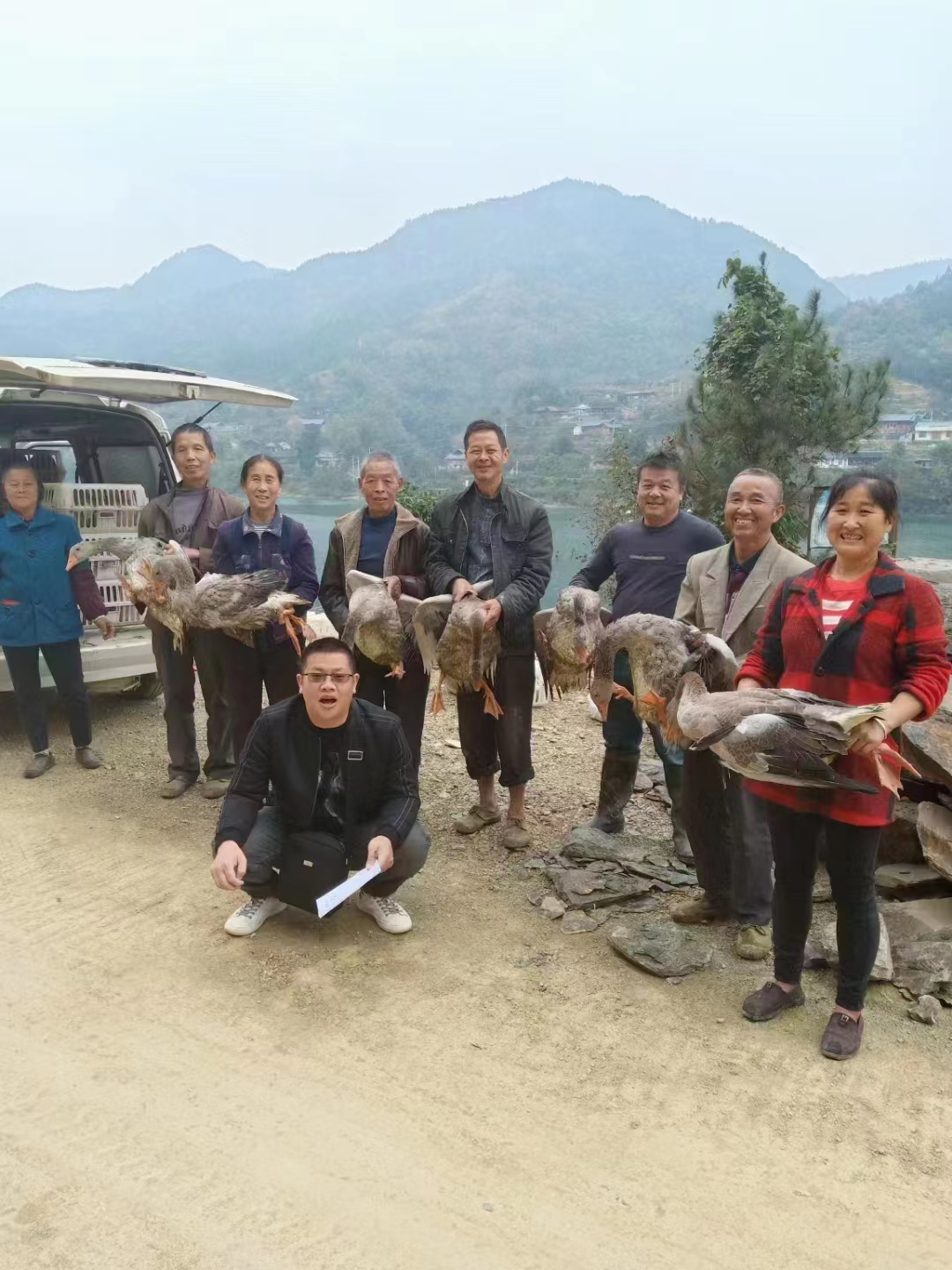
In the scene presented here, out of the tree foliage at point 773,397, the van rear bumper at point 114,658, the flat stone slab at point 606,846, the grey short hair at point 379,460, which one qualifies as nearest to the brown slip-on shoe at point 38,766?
the van rear bumper at point 114,658

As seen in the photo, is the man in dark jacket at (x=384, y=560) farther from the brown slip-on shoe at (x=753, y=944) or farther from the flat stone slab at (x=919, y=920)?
the flat stone slab at (x=919, y=920)

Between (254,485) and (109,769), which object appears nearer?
(254,485)

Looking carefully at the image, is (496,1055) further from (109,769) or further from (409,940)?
(109,769)

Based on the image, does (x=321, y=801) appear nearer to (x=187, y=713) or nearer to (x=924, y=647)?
(x=187, y=713)

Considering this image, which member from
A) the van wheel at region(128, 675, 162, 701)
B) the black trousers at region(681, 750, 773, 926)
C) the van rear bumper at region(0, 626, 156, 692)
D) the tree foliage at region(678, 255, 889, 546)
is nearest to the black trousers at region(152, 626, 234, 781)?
the van rear bumper at region(0, 626, 156, 692)

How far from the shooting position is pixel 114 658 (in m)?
5.61

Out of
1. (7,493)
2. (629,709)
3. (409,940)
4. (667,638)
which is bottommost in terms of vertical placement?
(409,940)

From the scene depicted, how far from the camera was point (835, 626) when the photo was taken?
8.57 feet

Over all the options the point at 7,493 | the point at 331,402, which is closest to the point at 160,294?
the point at 331,402

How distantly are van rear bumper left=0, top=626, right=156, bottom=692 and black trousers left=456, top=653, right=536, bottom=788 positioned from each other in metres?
2.58

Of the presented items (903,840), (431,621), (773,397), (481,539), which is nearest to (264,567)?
(431,621)

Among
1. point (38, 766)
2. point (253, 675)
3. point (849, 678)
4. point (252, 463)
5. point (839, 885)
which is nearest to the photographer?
point (849, 678)

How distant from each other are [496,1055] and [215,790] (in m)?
2.78

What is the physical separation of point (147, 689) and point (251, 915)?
3562 millimetres
